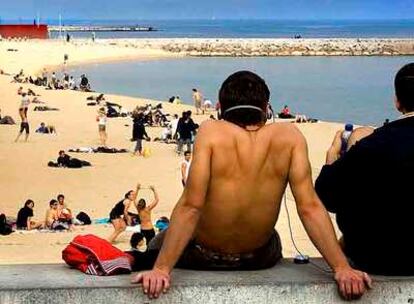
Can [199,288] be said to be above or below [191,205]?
below

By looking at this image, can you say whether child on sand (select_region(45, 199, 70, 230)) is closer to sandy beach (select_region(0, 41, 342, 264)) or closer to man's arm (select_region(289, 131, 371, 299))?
sandy beach (select_region(0, 41, 342, 264))

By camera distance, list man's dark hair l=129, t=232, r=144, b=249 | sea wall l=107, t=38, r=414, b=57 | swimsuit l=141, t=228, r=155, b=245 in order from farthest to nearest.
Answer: sea wall l=107, t=38, r=414, b=57, swimsuit l=141, t=228, r=155, b=245, man's dark hair l=129, t=232, r=144, b=249

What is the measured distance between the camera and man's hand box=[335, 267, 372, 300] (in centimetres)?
345

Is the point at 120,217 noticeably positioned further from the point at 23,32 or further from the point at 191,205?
the point at 23,32

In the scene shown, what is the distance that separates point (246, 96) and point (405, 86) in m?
0.66

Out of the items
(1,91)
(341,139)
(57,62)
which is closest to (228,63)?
(57,62)

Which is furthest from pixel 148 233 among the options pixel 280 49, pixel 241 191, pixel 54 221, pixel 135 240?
pixel 280 49

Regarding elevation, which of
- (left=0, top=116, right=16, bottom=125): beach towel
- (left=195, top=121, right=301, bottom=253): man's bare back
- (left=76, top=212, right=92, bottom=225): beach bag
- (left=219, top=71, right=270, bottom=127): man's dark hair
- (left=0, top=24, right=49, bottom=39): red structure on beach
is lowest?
(left=76, top=212, right=92, bottom=225): beach bag

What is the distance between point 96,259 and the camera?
3639 millimetres

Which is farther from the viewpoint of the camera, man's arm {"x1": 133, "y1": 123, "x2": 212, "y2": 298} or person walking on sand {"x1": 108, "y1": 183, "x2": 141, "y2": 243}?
person walking on sand {"x1": 108, "y1": 183, "x2": 141, "y2": 243}

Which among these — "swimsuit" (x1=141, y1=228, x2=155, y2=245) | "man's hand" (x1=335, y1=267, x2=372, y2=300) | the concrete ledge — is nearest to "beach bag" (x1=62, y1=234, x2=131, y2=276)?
Result: the concrete ledge

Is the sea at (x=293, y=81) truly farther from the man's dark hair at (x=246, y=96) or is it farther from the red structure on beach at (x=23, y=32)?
the man's dark hair at (x=246, y=96)

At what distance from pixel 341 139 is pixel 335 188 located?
0.52 meters

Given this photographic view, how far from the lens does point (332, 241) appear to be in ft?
12.0
